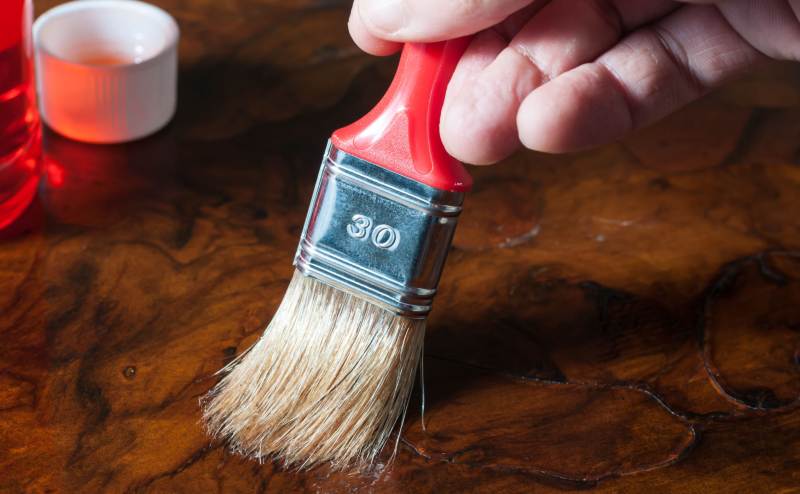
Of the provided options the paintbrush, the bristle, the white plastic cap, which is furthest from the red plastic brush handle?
the white plastic cap

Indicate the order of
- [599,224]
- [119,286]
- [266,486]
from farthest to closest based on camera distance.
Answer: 1. [599,224]
2. [119,286]
3. [266,486]

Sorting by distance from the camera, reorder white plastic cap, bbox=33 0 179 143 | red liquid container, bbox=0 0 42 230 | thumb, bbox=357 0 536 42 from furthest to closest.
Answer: white plastic cap, bbox=33 0 179 143
red liquid container, bbox=0 0 42 230
thumb, bbox=357 0 536 42

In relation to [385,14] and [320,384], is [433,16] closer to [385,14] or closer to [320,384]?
[385,14]

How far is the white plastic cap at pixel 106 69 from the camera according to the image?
3.69 ft

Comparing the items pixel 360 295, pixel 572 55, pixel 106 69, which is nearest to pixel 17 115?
pixel 106 69

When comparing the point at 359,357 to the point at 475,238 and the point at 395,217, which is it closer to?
the point at 395,217

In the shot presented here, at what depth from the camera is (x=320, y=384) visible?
92 cm

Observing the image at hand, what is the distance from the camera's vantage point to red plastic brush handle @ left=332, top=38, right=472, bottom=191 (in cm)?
88

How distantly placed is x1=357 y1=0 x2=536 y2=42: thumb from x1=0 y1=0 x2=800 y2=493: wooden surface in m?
0.28

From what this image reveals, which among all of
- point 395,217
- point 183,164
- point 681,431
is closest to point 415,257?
point 395,217

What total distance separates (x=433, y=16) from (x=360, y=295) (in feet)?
0.76

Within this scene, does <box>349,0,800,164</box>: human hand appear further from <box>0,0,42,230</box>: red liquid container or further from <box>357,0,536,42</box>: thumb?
<box>0,0,42,230</box>: red liquid container

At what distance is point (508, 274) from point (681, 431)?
0.74 ft

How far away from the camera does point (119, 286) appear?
100cm
